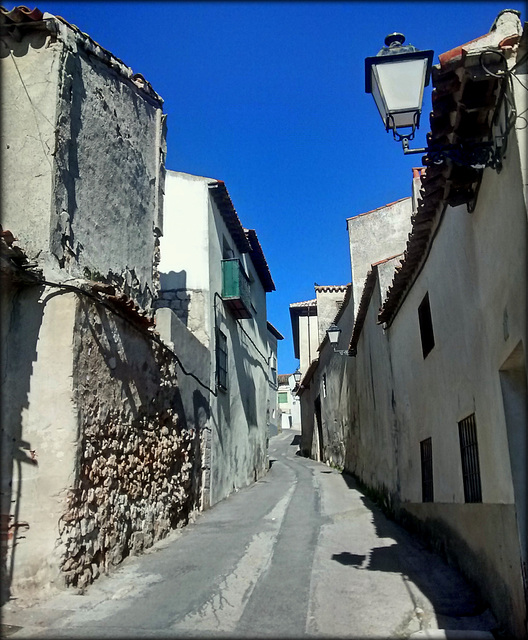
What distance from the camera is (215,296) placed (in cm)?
1300

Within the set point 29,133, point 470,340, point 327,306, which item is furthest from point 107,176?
point 327,306

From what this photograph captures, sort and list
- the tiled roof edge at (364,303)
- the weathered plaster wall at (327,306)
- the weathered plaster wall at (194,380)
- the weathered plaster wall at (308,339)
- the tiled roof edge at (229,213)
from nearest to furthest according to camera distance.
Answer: the weathered plaster wall at (194,380)
the tiled roof edge at (364,303)
the tiled roof edge at (229,213)
the weathered plaster wall at (327,306)
the weathered plaster wall at (308,339)

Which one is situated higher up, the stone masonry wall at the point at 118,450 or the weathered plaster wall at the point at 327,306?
the weathered plaster wall at the point at 327,306

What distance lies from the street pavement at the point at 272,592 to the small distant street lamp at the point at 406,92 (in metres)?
3.47

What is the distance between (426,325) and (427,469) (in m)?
1.97

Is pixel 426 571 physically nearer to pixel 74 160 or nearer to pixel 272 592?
pixel 272 592

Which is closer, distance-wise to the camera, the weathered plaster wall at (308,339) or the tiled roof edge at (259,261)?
the tiled roof edge at (259,261)

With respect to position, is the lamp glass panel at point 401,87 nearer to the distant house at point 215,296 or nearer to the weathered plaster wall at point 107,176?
the weathered plaster wall at point 107,176

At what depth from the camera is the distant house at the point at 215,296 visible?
40.3ft

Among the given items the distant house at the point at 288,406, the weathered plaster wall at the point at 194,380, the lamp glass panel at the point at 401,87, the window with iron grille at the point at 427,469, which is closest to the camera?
the lamp glass panel at the point at 401,87

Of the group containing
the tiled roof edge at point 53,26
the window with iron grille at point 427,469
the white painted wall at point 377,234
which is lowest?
the window with iron grille at point 427,469

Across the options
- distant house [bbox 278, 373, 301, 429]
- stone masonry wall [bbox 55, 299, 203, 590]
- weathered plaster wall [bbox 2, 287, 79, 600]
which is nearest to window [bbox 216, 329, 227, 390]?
stone masonry wall [bbox 55, 299, 203, 590]

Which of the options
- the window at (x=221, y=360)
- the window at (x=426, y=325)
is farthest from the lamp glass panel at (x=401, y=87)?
the window at (x=221, y=360)

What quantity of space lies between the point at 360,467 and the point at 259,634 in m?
11.0
